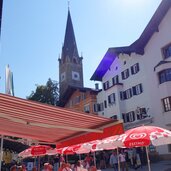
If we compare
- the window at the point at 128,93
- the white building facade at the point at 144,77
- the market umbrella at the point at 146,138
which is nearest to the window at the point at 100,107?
the white building facade at the point at 144,77

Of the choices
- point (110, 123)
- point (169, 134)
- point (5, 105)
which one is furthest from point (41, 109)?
point (169, 134)

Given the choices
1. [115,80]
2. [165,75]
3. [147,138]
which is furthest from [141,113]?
[147,138]

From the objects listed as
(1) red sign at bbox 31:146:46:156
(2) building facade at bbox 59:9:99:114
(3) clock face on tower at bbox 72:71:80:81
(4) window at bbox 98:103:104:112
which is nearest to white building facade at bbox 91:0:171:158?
(4) window at bbox 98:103:104:112

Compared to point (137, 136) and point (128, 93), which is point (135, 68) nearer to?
point (128, 93)

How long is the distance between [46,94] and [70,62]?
29.3 m

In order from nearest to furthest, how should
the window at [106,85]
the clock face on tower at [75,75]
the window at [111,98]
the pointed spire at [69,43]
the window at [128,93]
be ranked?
the window at [128,93], the window at [111,98], the window at [106,85], the clock face on tower at [75,75], the pointed spire at [69,43]

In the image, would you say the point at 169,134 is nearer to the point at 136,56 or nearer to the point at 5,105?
the point at 5,105

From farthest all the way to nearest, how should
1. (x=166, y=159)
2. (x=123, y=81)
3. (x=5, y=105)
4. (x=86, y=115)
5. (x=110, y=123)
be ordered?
(x=123, y=81), (x=166, y=159), (x=110, y=123), (x=86, y=115), (x=5, y=105)

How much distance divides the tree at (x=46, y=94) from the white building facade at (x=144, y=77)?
696 inches

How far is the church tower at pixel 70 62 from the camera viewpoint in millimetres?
79438

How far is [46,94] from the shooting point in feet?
172

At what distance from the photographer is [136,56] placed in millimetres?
33281

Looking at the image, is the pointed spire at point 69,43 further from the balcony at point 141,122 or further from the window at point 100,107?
the balcony at point 141,122

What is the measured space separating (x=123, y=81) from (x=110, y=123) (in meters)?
28.3
